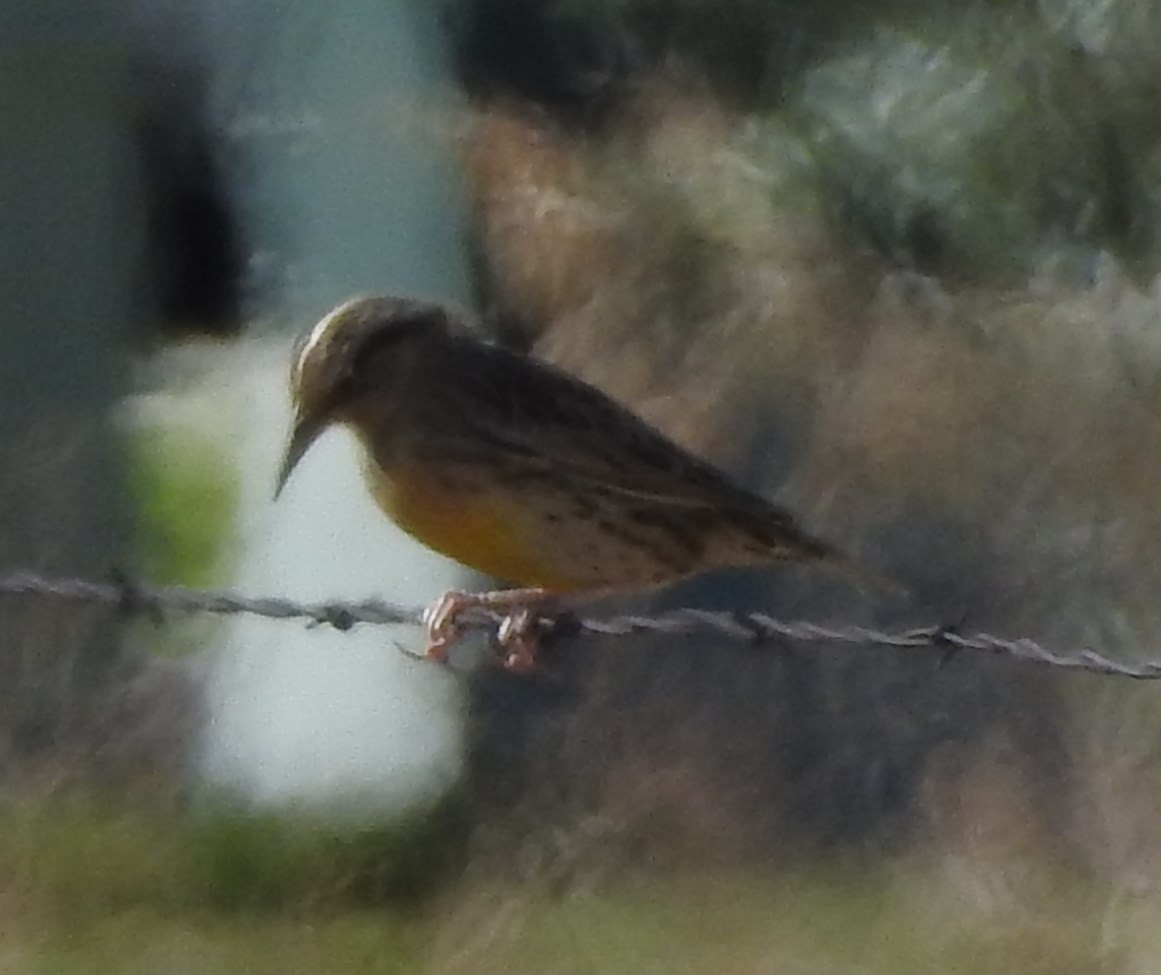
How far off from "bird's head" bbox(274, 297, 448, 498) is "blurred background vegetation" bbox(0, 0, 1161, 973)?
0.72 metres

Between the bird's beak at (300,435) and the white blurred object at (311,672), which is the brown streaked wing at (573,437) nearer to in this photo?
the bird's beak at (300,435)

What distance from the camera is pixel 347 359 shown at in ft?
3.84

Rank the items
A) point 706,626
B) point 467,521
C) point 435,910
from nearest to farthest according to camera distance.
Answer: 1. point 706,626
2. point 467,521
3. point 435,910

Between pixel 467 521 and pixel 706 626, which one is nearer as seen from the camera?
pixel 706 626

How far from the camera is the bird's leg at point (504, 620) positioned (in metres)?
1.15

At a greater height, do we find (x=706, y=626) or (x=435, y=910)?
(x=435, y=910)

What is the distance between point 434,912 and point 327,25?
954 mm

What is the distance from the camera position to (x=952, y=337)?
2080 mm

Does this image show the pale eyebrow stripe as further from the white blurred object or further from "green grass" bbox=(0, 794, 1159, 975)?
"green grass" bbox=(0, 794, 1159, 975)

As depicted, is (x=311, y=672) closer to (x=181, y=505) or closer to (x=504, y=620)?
(x=181, y=505)

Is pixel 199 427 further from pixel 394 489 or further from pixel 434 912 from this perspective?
pixel 394 489

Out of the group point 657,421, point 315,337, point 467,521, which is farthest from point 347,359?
point 657,421

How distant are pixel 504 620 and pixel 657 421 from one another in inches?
33.7

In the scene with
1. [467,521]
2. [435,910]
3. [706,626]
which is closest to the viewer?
[706,626]
